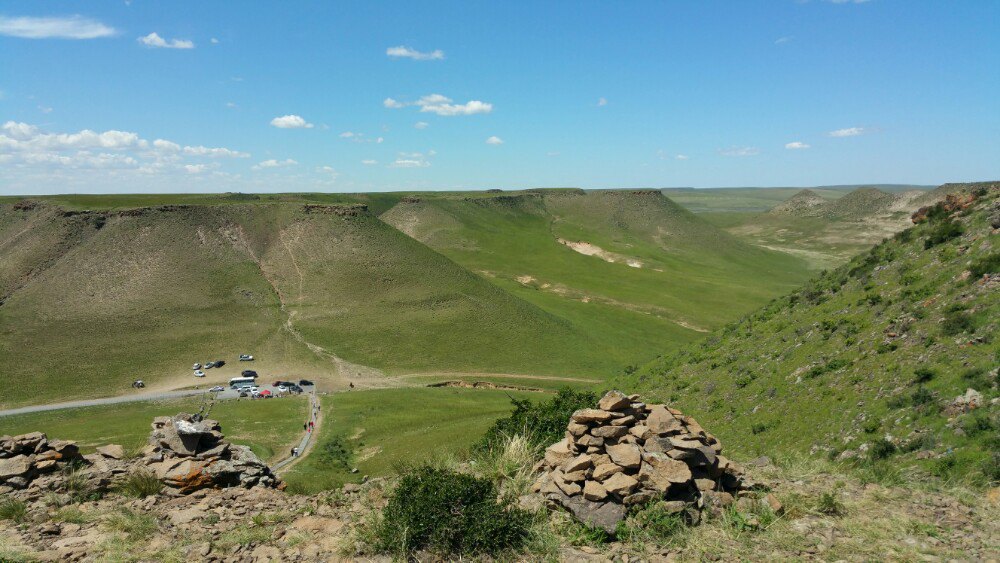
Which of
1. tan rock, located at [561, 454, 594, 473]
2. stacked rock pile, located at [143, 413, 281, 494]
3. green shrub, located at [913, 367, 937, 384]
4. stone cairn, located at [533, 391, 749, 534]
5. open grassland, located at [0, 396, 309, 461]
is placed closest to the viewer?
stone cairn, located at [533, 391, 749, 534]

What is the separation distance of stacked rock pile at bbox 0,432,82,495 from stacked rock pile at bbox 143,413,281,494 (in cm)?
207

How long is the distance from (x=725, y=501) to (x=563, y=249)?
13464cm

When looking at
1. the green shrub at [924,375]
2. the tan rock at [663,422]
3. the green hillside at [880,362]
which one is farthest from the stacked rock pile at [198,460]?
the green shrub at [924,375]

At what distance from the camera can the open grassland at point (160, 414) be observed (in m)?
38.5

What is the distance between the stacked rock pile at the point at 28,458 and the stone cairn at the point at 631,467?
45.9 ft

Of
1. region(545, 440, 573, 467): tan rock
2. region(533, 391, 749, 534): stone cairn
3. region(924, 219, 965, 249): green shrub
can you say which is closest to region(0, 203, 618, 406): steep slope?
region(924, 219, 965, 249): green shrub

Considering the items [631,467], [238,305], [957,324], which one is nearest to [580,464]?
[631,467]

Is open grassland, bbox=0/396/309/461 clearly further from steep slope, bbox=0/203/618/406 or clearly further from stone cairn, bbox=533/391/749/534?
stone cairn, bbox=533/391/749/534

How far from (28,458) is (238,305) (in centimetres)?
6863

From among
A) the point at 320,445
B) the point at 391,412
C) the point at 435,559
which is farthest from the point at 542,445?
the point at 391,412

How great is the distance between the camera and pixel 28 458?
15039 mm

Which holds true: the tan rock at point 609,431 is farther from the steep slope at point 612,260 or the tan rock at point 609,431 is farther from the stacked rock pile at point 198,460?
the steep slope at point 612,260

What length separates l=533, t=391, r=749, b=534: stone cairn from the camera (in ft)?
36.0

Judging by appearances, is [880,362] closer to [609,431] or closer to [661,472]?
[661,472]
